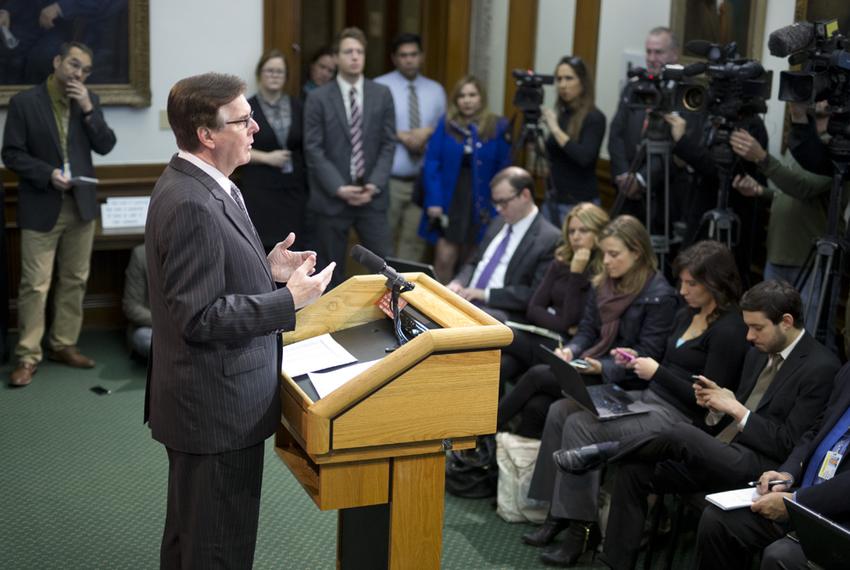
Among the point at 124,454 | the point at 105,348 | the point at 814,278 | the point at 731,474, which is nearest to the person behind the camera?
the point at 731,474

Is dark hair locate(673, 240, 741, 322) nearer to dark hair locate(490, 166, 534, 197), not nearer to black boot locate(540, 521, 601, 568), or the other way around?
black boot locate(540, 521, 601, 568)

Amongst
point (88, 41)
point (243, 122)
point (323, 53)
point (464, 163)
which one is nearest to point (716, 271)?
point (243, 122)

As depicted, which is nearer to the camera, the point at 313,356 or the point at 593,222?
the point at 313,356

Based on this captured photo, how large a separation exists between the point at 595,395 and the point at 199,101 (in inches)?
85.2

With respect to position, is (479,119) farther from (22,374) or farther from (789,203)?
(22,374)

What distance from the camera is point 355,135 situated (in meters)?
6.30

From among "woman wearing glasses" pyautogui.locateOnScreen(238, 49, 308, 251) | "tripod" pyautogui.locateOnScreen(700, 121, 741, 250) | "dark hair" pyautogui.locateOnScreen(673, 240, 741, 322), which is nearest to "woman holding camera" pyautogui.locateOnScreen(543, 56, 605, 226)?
"tripod" pyautogui.locateOnScreen(700, 121, 741, 250)

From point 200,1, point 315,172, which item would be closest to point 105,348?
point 315,172

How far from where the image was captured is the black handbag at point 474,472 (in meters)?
4.54

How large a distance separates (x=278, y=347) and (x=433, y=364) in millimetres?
422

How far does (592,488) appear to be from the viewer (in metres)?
4.01

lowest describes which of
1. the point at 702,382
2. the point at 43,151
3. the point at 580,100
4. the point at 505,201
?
the point at 702,382

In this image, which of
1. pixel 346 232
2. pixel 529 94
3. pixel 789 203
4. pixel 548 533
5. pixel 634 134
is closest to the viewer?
pixel 548 533

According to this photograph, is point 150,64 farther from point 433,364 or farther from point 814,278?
point 433,364
